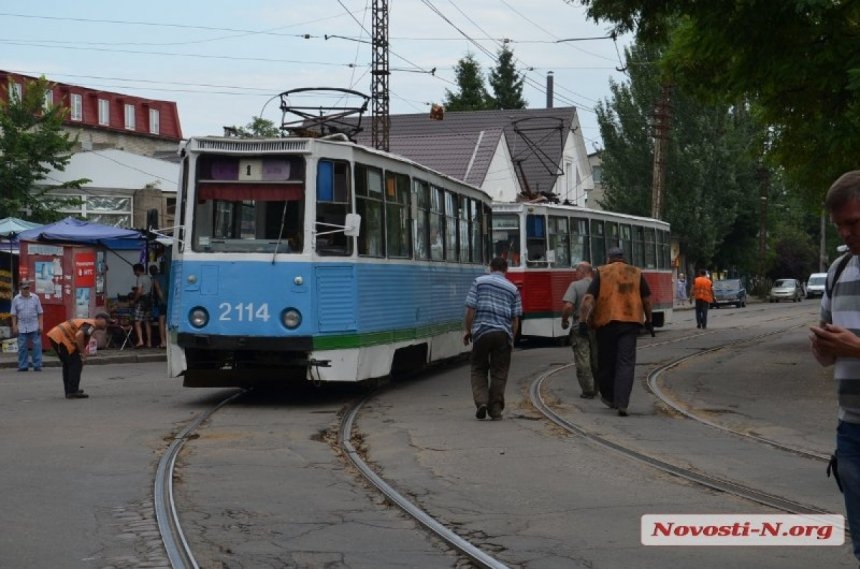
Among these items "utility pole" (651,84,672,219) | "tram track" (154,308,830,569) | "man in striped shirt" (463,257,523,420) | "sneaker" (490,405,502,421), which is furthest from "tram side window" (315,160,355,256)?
"utility pole" (651,84,672,219)

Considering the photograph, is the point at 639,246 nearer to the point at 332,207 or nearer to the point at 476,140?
the point at 332,207

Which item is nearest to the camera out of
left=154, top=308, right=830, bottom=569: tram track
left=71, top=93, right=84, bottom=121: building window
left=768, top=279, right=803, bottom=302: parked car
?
left=154, top=308, right=830, bottom=569: tram track

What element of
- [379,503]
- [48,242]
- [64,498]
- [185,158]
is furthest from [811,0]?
[48,242]

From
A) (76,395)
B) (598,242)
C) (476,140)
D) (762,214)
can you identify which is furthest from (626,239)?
(762,214)

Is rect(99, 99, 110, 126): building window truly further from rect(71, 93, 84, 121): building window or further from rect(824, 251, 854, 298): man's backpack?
rect(824, 251, 854, 298): man's backpack

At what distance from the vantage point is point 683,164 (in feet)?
191

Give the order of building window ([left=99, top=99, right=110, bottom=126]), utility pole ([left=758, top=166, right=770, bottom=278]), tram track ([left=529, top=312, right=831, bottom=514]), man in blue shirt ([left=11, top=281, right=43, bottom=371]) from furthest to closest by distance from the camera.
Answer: building window ([left=99, top=99, right=110, bottom=126]) < utility pole ([left=758, top=166, right=770, bottom=278]) < man in blue shirt ([left=11, top=281, right=43, bottom=371]) < tram track ([left=529, top=312, right=831, bottom=514])

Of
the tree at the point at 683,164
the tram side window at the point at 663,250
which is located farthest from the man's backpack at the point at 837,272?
the tree at the point at 683,164

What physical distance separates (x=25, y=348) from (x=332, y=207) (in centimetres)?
1026

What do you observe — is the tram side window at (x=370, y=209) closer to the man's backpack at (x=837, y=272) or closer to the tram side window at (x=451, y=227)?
the tram side window at (x=451, y=227)

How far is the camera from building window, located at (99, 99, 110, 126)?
217 feet

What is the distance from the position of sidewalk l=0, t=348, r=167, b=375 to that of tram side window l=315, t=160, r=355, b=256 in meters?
11.0

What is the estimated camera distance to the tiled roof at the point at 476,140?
58.2 metres

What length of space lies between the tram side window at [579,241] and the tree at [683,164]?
1117 inches
